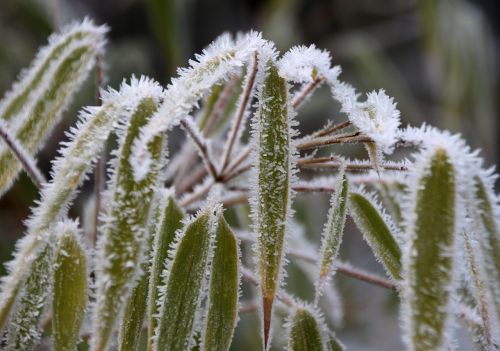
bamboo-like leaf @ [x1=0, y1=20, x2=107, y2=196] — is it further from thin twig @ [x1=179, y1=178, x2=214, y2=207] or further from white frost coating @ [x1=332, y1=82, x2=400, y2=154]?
white frost coating @ [x1=332, y1=82, x2=400, y2=154]

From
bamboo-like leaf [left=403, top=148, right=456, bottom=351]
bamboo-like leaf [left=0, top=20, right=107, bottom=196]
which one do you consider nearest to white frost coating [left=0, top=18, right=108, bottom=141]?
bamboo-like leaf [left=0, top=20, right=107, bottom=196]

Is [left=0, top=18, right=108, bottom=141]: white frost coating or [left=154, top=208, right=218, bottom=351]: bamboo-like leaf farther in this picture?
[left=0, top=18, right=108, bottom=141]: white frost coating


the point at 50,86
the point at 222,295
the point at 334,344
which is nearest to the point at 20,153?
the point at 50,86

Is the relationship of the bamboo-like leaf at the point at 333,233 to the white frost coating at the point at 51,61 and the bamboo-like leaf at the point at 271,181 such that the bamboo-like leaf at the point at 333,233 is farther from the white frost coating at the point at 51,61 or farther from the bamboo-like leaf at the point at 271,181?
the white frost coating at the point at 51,61

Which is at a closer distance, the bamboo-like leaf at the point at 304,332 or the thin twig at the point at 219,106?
the bamboo-like leaf at the point at 304,332

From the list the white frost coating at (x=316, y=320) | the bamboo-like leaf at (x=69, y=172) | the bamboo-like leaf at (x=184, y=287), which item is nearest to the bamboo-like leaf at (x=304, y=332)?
the white frost coating at (x=316, y=320)

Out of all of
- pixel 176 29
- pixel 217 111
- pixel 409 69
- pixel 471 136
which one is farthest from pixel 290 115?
pixel 409 69
